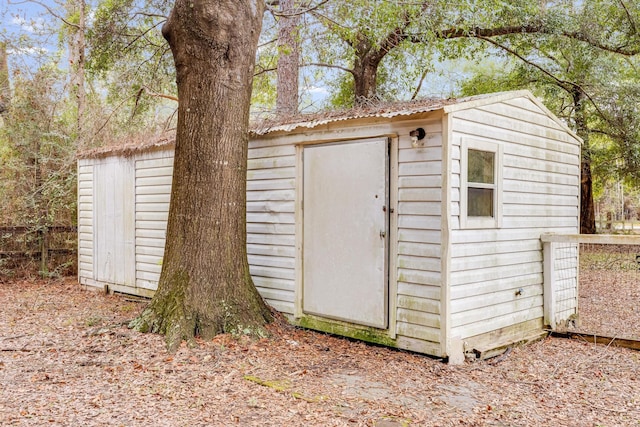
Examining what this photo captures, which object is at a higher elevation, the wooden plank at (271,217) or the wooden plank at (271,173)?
the wooden plank at (271,173)

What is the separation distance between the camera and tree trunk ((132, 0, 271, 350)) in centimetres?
474

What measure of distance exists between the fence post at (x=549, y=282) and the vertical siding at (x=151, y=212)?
488 cm

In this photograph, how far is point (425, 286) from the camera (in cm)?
461

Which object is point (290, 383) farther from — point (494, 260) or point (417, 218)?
point (494, 260)

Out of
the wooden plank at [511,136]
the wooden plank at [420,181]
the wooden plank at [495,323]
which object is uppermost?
the wooden plank at [511,136]

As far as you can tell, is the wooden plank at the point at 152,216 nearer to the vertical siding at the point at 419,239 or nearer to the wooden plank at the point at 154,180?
the wooden plank at the point at 154,180

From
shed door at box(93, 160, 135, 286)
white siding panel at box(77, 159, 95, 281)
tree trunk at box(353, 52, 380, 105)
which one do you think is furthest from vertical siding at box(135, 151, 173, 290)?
tree trunk at box(353, 52, 380, 105)

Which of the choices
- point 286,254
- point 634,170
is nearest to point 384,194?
point 286,254

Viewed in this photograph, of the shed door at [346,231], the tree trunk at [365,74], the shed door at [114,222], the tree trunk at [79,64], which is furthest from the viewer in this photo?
the tree trunk at [365,74]

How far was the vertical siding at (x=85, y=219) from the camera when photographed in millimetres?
8594

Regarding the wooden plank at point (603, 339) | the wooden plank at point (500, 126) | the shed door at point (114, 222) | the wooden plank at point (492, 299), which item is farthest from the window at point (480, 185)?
the shed door at point (114, 222)

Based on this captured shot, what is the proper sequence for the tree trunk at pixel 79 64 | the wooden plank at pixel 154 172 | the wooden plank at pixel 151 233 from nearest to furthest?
the wooden plank at pixel 154 172 → the wooden plank at pixel 151 233 → the tree trunk at pixel 79 64

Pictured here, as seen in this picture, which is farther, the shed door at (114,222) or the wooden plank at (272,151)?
the shed door at (114,222)

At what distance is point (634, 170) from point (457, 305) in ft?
33.4
